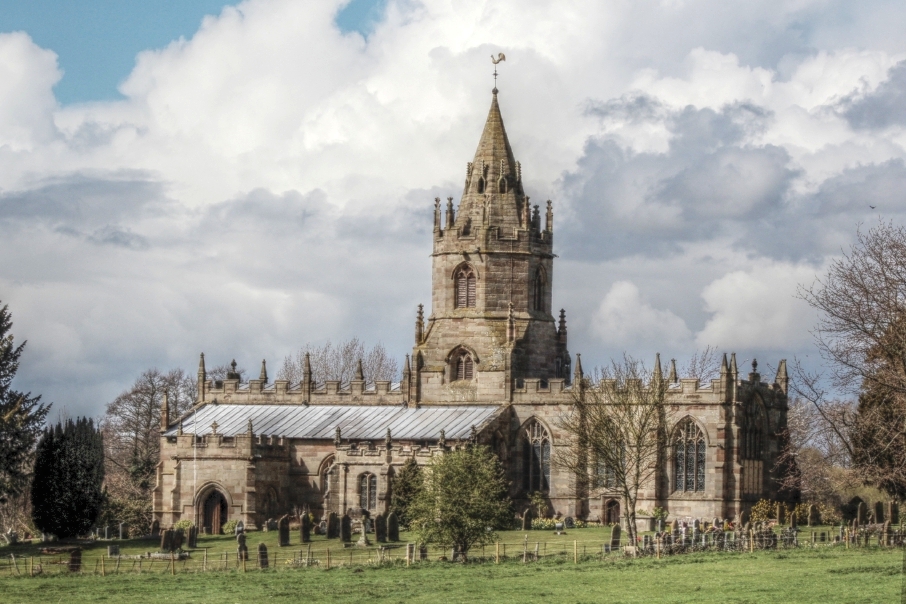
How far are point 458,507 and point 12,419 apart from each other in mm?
20676

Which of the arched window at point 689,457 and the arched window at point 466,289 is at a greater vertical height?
the arched window at point 466,289

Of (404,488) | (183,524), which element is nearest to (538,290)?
(404,488)

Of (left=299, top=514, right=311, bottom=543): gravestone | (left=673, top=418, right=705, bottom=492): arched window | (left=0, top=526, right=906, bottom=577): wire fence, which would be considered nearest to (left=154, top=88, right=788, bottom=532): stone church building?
(left=673, top=418, right=705, bottom=492): arched window

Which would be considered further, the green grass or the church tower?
the church tower

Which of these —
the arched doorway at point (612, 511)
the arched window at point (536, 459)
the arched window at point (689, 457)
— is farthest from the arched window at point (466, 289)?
the arched window at point (689, 457)

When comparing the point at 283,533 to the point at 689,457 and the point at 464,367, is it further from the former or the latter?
the point at 689,457

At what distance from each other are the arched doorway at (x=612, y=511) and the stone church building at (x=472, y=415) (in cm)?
6

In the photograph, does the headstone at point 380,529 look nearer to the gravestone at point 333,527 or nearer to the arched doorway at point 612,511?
the gravestone at point 333,527

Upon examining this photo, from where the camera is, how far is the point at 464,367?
276ft

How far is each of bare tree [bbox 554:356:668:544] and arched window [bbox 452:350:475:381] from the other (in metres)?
6.41

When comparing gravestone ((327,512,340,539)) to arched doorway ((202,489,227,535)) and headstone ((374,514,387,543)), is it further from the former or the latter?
arched doorway ((202,489,227,535))

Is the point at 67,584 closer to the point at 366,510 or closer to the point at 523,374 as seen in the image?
the point at 366,510

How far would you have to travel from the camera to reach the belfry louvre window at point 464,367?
8381cm

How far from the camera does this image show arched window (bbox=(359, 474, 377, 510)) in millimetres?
77312
